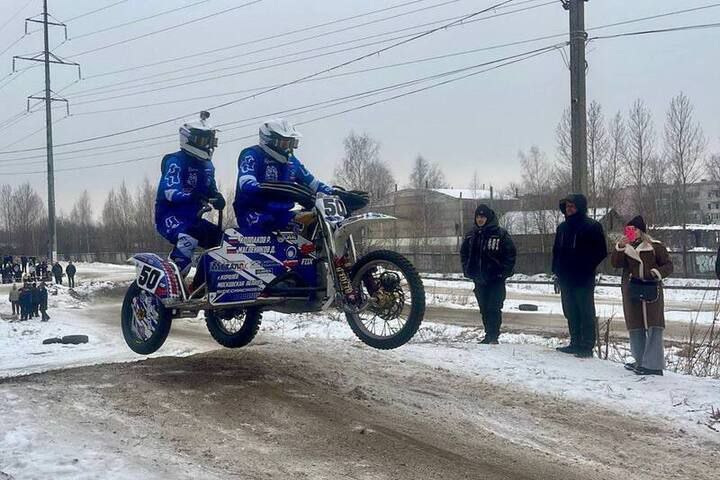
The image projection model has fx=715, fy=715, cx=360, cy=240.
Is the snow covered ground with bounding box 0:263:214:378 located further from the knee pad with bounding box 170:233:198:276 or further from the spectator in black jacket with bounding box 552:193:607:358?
the spectator in black jacket with bounding box 552:193:607:358

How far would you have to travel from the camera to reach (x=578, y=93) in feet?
37.2

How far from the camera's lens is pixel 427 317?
1873 centimetres

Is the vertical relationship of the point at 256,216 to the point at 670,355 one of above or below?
above

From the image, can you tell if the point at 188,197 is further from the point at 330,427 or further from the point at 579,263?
the point at 579,263

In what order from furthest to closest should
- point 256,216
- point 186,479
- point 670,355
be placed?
point 670,355
point 256,216
point 186,479

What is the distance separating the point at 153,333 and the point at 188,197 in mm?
1527

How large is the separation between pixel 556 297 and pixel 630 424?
20.6 meters

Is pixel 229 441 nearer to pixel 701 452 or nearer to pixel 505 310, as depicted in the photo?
pixel 701 452

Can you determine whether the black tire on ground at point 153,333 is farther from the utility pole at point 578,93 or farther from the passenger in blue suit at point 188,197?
the utility pole at point 578,93

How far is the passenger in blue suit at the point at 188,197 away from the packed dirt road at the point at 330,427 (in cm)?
133

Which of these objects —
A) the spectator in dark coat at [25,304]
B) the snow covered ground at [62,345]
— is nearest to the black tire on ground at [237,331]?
the snow covered ground at [62,345]

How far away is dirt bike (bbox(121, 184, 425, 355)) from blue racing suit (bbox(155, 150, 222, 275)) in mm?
287

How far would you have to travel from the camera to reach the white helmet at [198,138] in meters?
7.44

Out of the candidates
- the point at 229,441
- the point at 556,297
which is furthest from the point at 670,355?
the point at 556,297
